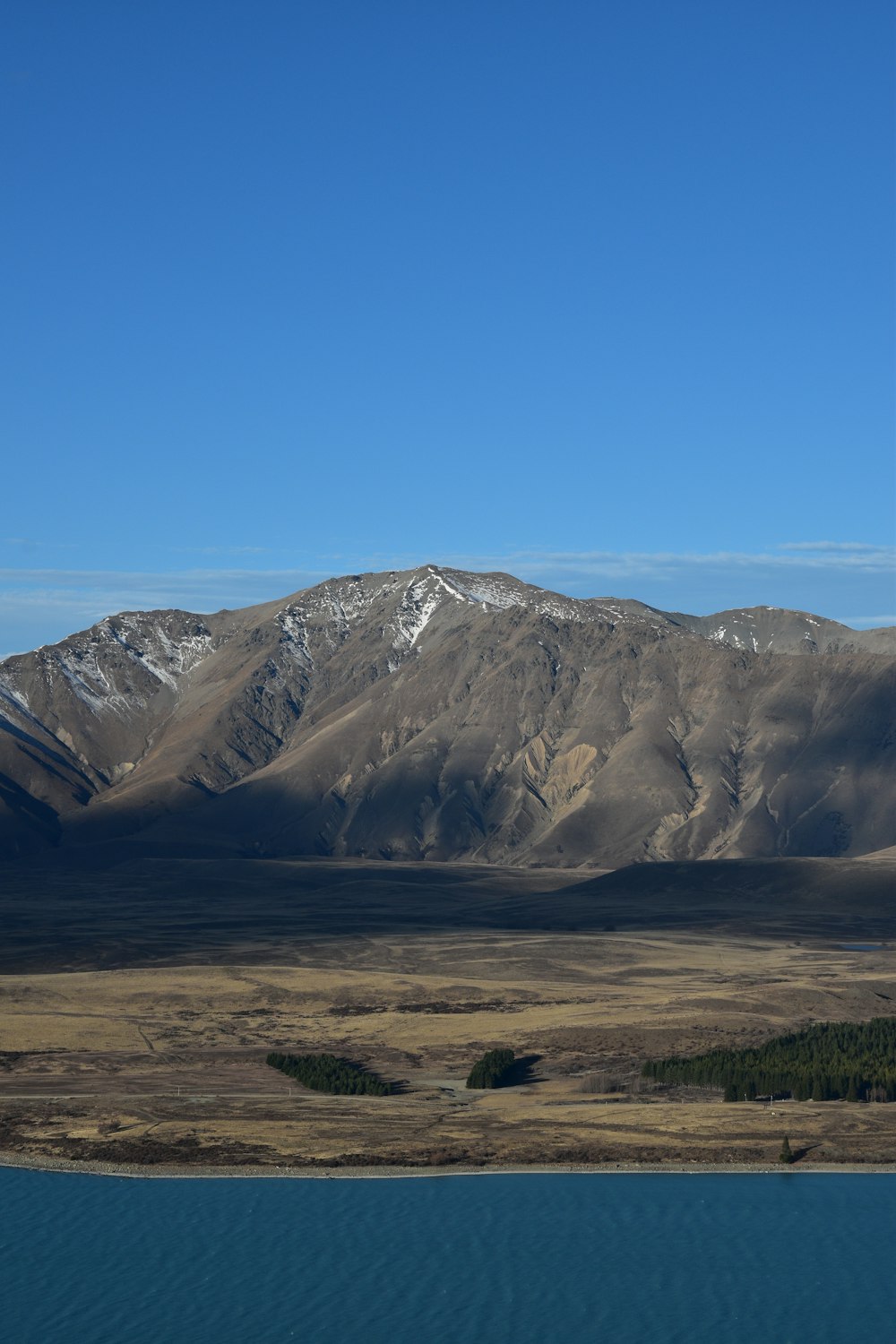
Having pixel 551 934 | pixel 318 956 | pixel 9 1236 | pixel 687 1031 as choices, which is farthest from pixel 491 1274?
pixel 551 934

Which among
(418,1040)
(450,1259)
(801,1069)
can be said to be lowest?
(418,1040)

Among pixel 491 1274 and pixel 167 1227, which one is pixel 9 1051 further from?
pixel 491 1274

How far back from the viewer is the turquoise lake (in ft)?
185

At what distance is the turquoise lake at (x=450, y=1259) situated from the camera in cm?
5650

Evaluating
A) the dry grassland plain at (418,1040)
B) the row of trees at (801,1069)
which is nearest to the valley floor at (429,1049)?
the dry grassland plain at (418,1040)

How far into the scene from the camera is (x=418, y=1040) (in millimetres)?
114500

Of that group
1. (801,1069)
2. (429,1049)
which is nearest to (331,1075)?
(429,1049)

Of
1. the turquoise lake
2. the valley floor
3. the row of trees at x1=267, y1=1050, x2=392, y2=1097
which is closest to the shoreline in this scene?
the valley floor

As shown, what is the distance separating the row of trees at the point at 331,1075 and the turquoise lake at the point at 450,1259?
19517mm

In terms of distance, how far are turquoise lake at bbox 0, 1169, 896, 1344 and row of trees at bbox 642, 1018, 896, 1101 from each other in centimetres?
1647

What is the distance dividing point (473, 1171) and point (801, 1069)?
2648 centimetres

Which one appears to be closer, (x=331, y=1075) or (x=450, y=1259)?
(x=450, y=1259)

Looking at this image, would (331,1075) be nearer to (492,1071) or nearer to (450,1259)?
(492,1071)

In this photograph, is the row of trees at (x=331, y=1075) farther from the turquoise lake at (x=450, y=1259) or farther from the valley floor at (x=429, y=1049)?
the turquoise lake at (x=450, y=1259)
